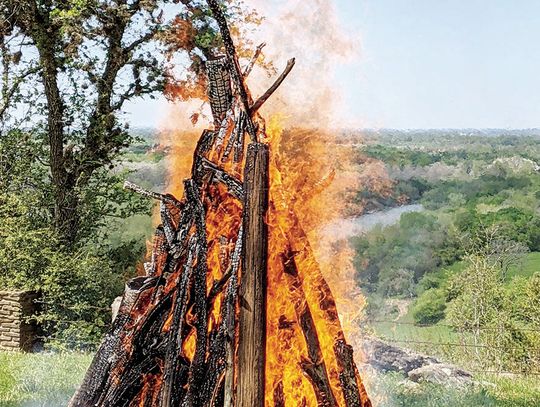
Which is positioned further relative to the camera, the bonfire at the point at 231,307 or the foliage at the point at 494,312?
the foliage at the point at 494,312

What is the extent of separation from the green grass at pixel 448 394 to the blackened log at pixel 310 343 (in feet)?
9.60

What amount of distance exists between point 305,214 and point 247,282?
2.24 feet

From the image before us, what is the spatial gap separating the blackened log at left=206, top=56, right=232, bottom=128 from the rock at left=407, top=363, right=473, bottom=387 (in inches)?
178

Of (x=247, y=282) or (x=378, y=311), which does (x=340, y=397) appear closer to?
(x=247, y=282)

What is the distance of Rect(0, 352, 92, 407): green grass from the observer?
18.0ft

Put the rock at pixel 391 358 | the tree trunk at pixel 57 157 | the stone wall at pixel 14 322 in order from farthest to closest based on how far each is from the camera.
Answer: the tree trunk at pixel 57 157 → the stone wall at pixel 14 322 → the rock at pixel 391 358

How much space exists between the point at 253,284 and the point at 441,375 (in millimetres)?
5229

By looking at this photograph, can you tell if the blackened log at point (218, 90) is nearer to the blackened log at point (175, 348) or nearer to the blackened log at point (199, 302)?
the blackened log at point (199, 302)

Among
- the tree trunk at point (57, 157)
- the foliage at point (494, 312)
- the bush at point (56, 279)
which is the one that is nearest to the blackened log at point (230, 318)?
the bush at point (56, 279)

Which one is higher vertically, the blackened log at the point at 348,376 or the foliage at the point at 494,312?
the blackened log at the point at 348,376

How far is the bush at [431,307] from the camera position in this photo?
99.9 feet

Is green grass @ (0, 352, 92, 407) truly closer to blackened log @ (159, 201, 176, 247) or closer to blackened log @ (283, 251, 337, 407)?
blackened log @ (159, 201, 176, 247)

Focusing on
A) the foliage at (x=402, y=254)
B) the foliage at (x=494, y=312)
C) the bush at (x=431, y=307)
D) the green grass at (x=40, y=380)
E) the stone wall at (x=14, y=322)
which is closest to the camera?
the green grass at (x=40, y=380)

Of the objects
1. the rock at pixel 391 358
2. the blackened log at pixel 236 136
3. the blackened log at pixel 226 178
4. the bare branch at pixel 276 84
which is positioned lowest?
the rock at pixel 391 358
